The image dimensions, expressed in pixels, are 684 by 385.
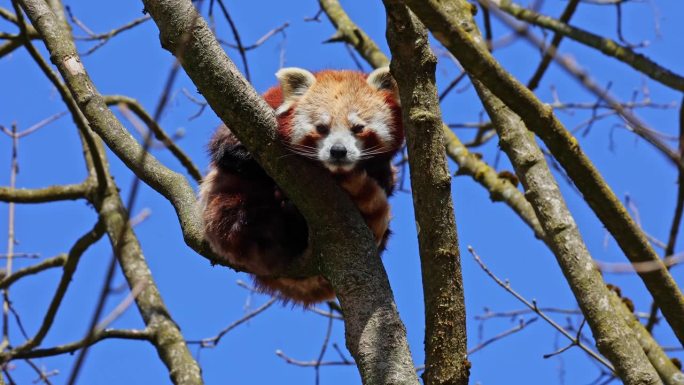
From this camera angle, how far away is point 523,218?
4996mm

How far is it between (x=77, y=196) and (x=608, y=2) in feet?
13.0

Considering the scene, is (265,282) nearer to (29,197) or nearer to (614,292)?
(614,292)

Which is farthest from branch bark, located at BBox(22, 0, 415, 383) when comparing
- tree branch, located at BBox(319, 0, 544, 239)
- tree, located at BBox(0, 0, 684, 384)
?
tree branch, located at BBox(319, 0, 544, 239)

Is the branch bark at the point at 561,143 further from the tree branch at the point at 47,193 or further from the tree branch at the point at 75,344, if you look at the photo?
the tree branch at the point at 47,193

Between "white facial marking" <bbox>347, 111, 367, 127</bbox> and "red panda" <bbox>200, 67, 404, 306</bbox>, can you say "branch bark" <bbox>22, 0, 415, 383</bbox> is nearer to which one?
"red panda" <bbox>200, 67, 404, 306</bbox>

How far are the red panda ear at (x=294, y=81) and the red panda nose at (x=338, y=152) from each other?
63cm

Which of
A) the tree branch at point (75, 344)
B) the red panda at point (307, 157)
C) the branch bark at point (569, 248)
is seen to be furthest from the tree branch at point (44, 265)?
the branch bark at point (569, 248)

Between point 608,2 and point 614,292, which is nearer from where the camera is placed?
point 614,292

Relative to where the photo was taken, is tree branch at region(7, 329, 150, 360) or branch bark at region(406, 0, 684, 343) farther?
tree branch at region(7, 329, 150, 360)

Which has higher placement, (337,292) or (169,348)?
(169,348)

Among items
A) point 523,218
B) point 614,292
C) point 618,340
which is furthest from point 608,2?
point 618,340

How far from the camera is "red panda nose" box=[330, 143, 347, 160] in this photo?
158 inches

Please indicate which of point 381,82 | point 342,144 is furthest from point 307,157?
point 381,82

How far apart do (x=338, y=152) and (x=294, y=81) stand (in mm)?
831
